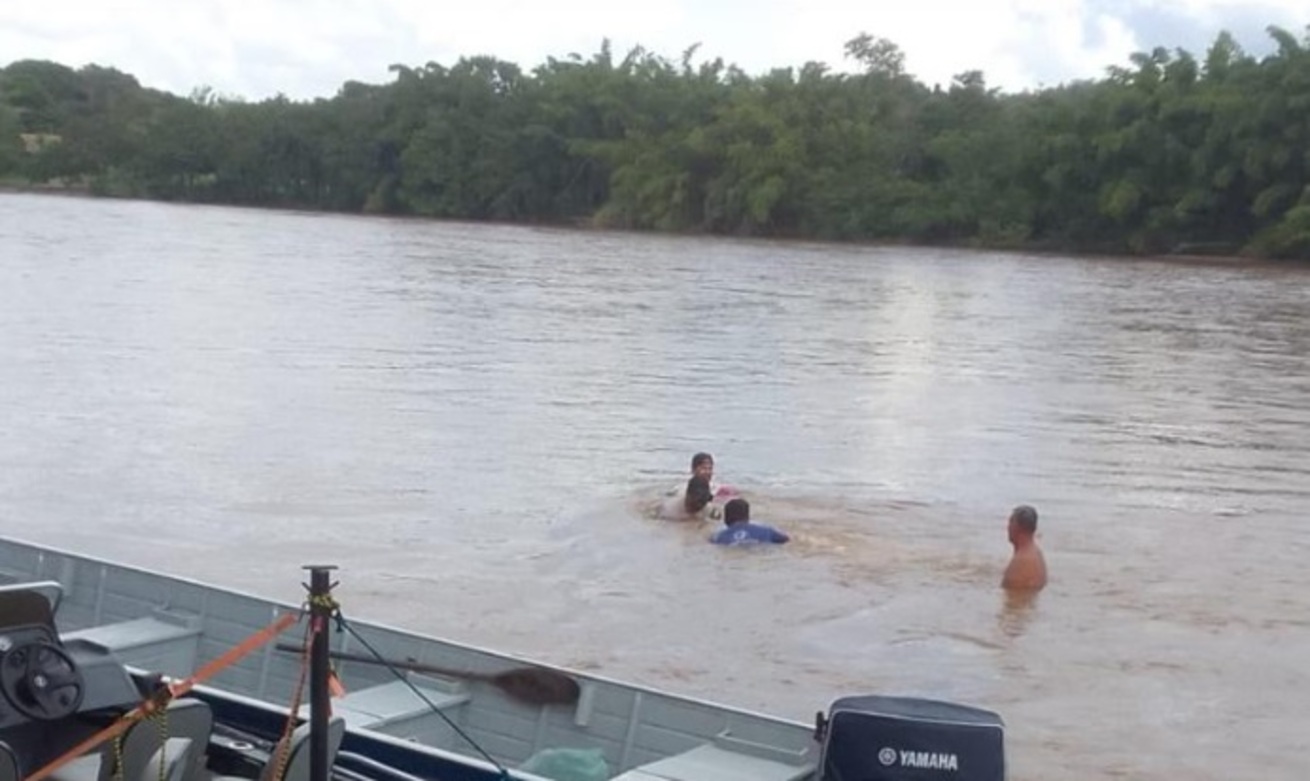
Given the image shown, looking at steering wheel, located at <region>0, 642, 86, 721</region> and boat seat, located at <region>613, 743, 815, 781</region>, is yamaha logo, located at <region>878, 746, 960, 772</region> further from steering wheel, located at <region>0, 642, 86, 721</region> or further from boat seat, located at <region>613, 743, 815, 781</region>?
steering wheel, located at <region>0, 642, 86, 721</region>

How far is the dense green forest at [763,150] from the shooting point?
55844mm

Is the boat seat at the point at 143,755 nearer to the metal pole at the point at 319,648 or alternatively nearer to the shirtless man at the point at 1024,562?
the metal pole at the point at 319,648

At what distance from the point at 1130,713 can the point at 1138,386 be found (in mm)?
15274

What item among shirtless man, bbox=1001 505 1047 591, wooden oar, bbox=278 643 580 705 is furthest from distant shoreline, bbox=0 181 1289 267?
wooden oar, bbox=278 643 580 705

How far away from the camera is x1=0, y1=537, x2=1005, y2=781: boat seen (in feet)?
17.0

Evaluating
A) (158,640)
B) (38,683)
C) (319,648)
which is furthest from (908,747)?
(158,640)

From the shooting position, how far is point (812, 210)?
66.1 m

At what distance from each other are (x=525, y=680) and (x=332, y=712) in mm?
1534

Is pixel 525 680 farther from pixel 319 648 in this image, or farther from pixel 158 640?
pixel 319 648

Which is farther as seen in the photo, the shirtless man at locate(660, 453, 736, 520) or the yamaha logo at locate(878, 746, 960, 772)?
the shirtless man at locate(660, 453, 736, 520)

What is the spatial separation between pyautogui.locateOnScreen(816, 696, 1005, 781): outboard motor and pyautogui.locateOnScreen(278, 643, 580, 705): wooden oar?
173 cm

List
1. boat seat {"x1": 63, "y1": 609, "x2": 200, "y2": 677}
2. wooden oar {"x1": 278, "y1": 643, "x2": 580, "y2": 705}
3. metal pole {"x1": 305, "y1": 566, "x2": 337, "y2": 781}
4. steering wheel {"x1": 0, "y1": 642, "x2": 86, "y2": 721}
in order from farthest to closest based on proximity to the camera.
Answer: boat seat {"x1": 63, "y1": 609, "x2": 200, "y2": 677}, wooden oar {"x1": 278, "y1": 643, "x2": 580, "y2": 705}, steering wheel {"x1": 0, "y1": 642, "x2": 86, "y2": 721}, metal pole {"x1": 305, "y1": 566, "x2": 337, "y2": 781}

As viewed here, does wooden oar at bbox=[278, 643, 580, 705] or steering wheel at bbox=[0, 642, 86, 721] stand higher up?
steering wheel at bbox=[0, 642, 86, 721]

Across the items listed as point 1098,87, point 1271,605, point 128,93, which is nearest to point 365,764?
point 1271,605
